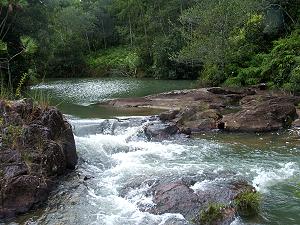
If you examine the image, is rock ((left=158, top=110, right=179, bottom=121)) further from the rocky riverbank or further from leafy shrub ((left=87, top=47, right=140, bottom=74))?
leafy shrub ((left=87, top=47, right=140, bottom=74))

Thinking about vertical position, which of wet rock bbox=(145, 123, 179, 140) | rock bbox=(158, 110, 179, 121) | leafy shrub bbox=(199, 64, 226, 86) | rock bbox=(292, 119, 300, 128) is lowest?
rock bbox=(292, 119, 300, 128)

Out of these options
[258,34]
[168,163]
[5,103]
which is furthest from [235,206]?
[258,34]

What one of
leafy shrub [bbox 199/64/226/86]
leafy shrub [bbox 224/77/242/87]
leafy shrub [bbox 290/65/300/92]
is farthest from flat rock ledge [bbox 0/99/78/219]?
leafy shrub [bbox 199/64/226/86]

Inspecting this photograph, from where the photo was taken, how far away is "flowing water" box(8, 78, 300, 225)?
29.0 feet

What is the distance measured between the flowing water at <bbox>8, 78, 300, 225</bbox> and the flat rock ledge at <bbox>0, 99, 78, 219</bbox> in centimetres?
36

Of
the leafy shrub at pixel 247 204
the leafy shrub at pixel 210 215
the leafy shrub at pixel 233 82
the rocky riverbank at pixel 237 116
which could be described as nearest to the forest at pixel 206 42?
the leafy shrub at pixel 233 82

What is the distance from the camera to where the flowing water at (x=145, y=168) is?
885cm

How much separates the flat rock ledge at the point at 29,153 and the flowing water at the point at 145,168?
36cm

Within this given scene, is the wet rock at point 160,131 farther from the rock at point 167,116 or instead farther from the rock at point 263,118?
the rock at point 263,118

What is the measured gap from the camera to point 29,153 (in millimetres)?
10133

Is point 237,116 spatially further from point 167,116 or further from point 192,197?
point 192,197

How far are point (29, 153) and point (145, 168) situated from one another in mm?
3471

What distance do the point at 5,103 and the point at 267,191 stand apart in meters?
7.04

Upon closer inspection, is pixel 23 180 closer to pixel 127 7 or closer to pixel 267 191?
pixel 267 191
